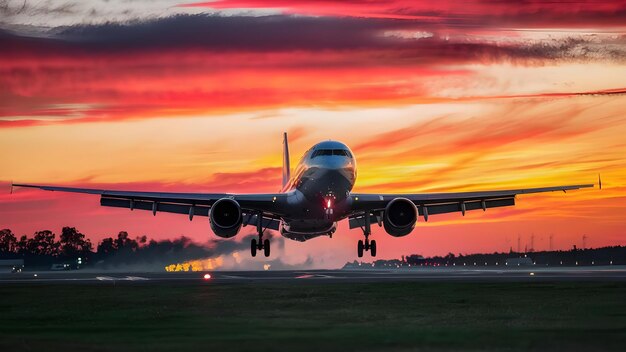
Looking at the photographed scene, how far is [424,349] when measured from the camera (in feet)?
65.7

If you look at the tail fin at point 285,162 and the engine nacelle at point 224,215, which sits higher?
the tail fin at point 285,162

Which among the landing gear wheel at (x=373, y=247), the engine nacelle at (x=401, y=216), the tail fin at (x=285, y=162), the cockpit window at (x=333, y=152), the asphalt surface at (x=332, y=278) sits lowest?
Answer: the asphalt surface at (x=332, y=278)

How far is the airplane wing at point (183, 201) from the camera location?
66.3 m

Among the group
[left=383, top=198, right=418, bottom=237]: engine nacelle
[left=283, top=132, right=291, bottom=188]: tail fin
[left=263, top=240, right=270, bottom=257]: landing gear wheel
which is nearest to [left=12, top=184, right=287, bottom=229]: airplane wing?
[left=263, top=240, right=270, bottom=257]: landing gear wheel

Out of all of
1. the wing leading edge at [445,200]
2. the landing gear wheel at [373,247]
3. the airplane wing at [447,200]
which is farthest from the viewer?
the landing gear wheel at [373,247]

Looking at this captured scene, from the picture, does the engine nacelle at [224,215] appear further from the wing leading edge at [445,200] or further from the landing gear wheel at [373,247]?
the landing gear wheel at [373,247]

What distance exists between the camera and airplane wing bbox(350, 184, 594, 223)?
219 feet

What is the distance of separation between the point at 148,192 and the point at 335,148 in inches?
584

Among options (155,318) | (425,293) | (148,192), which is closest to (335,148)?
(148,192)

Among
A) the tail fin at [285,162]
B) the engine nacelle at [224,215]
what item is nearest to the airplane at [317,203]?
the engine nacelle at [224,215]

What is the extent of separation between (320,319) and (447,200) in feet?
150

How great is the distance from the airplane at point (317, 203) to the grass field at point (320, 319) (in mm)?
15890

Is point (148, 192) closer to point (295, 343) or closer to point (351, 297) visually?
point (351, 297)

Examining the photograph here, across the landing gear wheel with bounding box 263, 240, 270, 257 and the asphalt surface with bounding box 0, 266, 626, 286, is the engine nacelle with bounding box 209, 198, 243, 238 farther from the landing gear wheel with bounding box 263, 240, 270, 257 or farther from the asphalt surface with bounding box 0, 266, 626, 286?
the landing gear wheel with bounding box 263, 240, 270, 257
